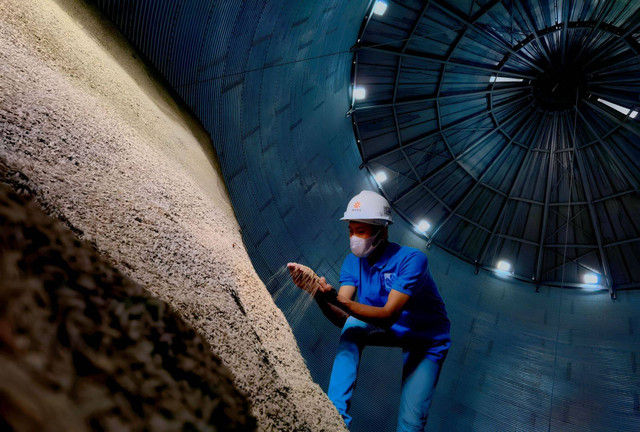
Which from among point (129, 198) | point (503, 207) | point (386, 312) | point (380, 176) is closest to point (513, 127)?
point (503, 207)

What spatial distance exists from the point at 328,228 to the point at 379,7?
6771mm

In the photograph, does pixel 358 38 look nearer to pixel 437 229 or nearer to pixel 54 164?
pixel 437 229

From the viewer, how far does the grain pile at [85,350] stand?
71 centimetres

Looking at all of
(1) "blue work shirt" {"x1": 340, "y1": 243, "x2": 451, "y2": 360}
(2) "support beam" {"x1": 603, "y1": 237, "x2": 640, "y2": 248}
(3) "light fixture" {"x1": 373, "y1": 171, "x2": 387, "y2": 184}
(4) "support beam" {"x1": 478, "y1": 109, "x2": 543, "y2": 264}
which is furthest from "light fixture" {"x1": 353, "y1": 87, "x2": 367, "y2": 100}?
Answer: (2) "support beam" {"x1": 603, "y1": 237, "x2": 640, "y2": 248}

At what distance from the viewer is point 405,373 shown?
14.3ft

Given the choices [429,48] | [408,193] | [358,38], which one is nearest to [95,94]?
[358,38]

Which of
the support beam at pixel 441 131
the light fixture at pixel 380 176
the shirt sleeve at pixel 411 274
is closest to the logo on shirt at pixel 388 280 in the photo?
the shirt sleeve at pixel 411 274

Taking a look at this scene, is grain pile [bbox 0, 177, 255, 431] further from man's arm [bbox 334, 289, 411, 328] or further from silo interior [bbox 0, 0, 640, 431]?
man's arm [bbox 334, 289, 411, 328]

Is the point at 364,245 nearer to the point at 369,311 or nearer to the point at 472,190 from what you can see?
the point at 369,311

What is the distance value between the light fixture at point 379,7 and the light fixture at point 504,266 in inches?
450

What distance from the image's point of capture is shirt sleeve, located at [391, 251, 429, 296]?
12.3 feet

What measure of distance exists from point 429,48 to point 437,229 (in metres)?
7.45

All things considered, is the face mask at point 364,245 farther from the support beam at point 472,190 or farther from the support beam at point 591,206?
the support beam at point 591,206

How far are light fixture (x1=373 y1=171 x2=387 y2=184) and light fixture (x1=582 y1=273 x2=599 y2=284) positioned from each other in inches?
359
